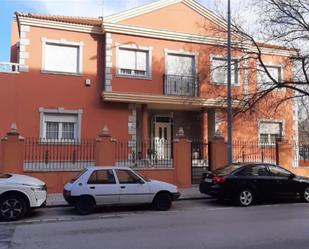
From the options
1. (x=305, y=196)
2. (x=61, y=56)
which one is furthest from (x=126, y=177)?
(x=61, y=56)

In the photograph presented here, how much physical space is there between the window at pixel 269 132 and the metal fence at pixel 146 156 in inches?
350

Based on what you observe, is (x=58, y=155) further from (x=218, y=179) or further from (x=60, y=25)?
(x=218, y=179)

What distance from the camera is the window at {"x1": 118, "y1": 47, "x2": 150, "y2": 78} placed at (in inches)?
875

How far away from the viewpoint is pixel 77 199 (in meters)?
11.8

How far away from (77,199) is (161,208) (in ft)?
8.52

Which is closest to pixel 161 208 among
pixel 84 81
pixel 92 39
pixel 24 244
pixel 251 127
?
pixel 24 244

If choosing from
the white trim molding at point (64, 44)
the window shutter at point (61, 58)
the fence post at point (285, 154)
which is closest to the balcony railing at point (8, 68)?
the white trim molding at point (64, 44)

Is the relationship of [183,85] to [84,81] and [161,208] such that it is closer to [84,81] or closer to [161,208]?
[84,81]

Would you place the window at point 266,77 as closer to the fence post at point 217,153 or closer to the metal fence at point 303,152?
the fence post at point 217,153

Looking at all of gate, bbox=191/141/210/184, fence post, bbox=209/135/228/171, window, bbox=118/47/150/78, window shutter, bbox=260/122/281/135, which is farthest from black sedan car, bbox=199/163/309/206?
window shutter, bbox=260/122/281/135

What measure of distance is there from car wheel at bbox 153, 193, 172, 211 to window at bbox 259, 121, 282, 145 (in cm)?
1427

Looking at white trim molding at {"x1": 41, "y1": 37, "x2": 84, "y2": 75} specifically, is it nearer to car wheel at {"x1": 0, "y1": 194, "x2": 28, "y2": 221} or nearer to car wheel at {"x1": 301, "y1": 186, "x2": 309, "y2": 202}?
car wheel at {"x1": 0, "y1": 194, "x2": 28, "y2": 221}

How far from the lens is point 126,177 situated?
12.4 meters

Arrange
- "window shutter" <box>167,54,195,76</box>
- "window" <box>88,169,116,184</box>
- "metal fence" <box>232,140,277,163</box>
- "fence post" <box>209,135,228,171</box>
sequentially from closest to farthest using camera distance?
1. "window" <box>88,169,116,184</box>
2. "fence post" <box>209,135,228,171</box>
3. "metal fence" <box>232,140,277,163</box>
4. "window shutter" <box>167,54,195,76</box>
